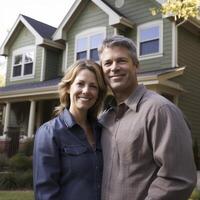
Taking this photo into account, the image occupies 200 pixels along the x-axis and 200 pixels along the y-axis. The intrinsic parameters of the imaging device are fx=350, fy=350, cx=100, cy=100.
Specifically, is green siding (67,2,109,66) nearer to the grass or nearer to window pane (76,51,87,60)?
window pane (76,51,87,60)

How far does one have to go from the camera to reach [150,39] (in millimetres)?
13586

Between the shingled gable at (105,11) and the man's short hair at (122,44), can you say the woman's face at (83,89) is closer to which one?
the man's short hair at (122,44)

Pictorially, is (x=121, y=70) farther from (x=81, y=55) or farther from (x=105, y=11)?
(x=81, y=55)

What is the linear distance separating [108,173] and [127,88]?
0.61 metres

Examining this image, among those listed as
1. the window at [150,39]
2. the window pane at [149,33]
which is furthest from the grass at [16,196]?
the window pane at [149,33]

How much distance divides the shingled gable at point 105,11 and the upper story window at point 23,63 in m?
2.08

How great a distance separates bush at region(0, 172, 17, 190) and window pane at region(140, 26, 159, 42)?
7.54m

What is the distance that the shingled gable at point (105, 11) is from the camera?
13969 millimetres

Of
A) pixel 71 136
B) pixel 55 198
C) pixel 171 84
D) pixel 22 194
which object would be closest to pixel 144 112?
pixel 71 136

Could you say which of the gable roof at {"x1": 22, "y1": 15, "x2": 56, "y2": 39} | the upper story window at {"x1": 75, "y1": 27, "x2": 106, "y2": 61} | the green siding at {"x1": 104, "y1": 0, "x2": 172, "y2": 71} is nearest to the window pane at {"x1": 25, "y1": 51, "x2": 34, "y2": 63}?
the gable roof at {"x1": 22, "y1": 15, "x2": 56, "y2": 39}

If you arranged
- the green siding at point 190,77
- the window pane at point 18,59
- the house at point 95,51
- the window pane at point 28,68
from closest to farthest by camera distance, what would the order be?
the house at point 95,51 → the green siding at point 190,77 → the window pane at point 28,68 → the window pane at point 18,59

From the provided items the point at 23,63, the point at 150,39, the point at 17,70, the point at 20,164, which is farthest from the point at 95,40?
the point at 20,164

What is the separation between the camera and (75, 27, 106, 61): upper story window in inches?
600

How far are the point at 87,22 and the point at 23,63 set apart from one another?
4.56m
